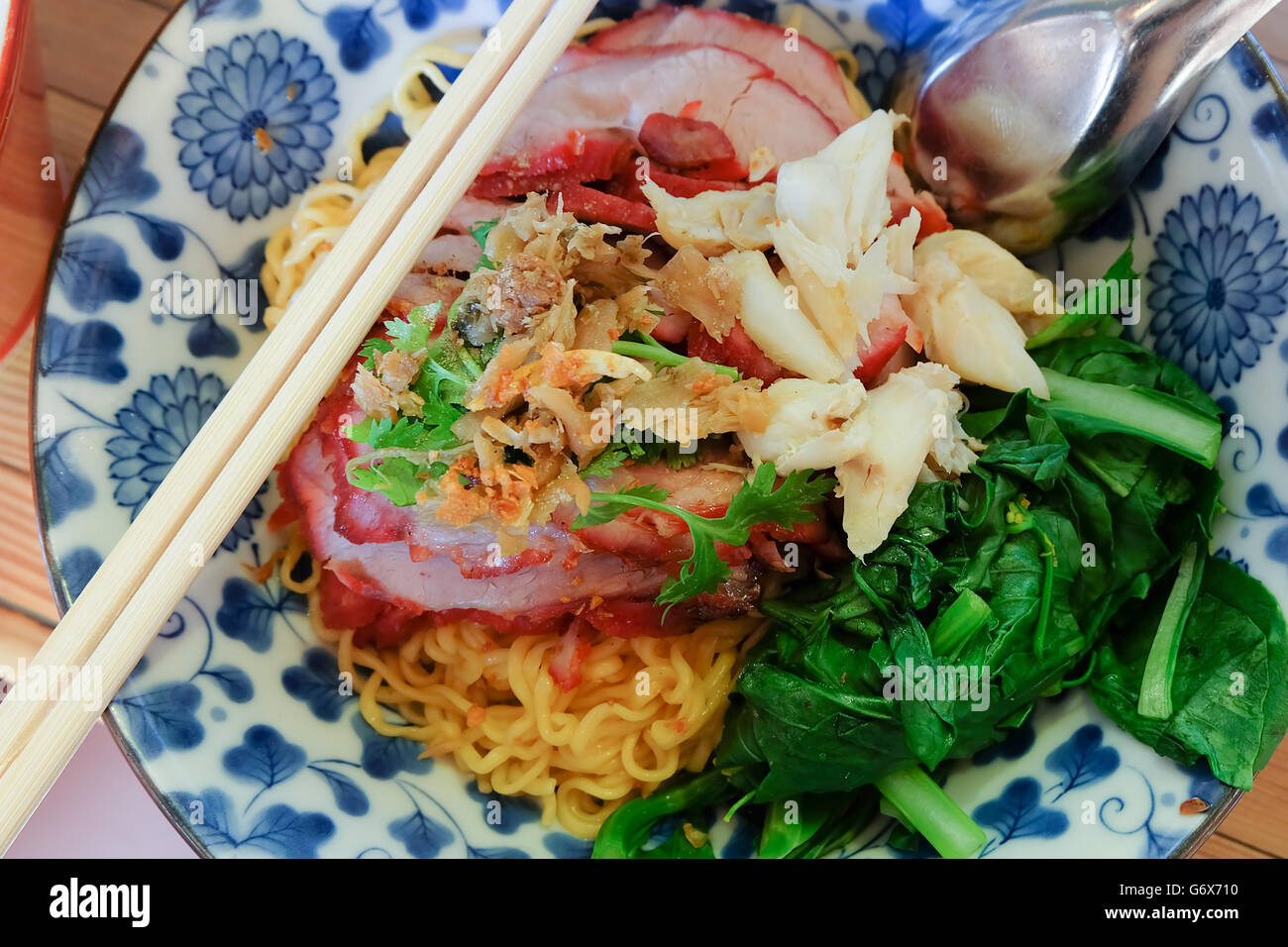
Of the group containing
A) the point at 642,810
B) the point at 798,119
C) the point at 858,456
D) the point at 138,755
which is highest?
the point at 798,119

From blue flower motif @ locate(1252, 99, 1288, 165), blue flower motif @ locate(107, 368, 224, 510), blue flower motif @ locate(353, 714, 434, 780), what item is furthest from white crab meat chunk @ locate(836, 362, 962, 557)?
blue flower motif @ locate(107, 368, 224, 510)

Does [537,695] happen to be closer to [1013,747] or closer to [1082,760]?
[1013,747]

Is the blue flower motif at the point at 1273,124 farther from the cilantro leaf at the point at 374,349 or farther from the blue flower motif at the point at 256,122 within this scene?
the blue flower motif at the point at 256,122

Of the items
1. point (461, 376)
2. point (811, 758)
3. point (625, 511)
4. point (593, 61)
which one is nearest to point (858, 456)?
point (625, 511)

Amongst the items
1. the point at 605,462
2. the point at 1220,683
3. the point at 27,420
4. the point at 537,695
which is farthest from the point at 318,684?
the point at 1220,683

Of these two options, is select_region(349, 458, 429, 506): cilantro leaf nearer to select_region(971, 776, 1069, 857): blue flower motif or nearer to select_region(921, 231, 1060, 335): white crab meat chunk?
select_region(921, 231, 1060, 335): white crab meat chunk

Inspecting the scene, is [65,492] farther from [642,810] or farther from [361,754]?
[642,810]

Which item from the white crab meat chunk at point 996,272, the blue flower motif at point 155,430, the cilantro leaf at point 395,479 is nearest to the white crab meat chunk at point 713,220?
the white crab meat chunk at point 996,272
